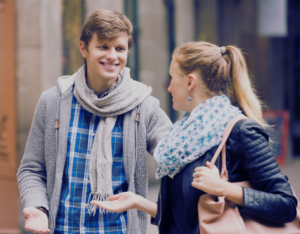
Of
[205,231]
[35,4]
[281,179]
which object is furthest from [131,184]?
[35,4]

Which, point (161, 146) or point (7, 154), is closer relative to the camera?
point (161, 146)

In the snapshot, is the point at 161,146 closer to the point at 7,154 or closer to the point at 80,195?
the point at 80,195

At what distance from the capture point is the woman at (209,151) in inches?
67.8

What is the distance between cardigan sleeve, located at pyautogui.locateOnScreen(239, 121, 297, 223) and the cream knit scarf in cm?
83

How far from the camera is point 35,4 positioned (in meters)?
4.64

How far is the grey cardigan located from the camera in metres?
2.28

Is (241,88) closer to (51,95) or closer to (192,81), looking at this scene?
(192,81)

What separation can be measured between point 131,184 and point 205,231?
69 centimetres

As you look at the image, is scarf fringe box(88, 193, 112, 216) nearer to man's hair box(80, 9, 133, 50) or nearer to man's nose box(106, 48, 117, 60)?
man's nose box(106, 48, 117, 60)

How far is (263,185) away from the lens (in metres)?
1.75

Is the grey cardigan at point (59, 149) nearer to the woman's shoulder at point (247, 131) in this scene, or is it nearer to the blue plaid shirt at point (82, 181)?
the blue plaid shirt at point (82, 181)

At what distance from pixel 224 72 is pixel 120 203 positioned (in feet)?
2.86

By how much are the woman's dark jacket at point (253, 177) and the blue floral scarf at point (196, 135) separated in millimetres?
47

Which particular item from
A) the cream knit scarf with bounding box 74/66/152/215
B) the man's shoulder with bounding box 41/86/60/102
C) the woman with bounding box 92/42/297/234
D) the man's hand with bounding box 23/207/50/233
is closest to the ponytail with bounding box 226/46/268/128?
the woman with bounding box 92/42/297/234
